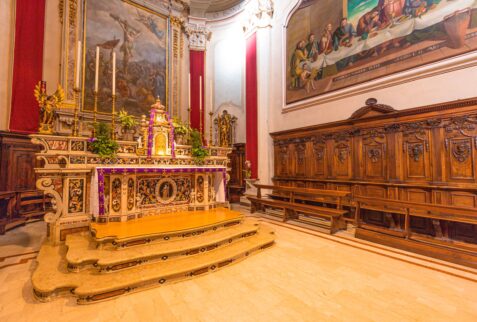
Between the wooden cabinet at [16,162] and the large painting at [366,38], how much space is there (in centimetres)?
870

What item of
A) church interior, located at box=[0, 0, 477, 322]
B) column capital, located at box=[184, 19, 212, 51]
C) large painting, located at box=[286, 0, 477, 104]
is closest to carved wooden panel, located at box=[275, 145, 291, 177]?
church interior, located at box=[0, 0, 477, 322]

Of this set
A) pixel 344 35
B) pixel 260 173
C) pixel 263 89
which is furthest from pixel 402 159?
pixel 263 89

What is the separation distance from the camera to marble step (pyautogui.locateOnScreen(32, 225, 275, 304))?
2543mm

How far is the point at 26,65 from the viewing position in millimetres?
6730

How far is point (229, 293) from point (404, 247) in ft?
11.5

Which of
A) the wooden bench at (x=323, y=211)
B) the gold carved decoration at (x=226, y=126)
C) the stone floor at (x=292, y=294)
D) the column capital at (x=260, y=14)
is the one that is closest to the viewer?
the stone floor at (x=292, y=294)

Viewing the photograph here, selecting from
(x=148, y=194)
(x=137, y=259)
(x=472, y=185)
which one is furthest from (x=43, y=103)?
(x=472, y=185)

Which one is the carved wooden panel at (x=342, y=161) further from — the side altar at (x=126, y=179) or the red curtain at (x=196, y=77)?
the red curtain at (x=196, y=77)

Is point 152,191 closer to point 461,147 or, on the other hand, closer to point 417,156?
point 417,156

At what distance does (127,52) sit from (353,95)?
8904 millimetres

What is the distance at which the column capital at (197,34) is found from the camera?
11.3 meters

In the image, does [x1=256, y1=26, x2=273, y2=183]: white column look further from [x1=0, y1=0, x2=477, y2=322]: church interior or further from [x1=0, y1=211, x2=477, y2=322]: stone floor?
[x1=0, y1=211, x2=477, y2=322]: stone floor

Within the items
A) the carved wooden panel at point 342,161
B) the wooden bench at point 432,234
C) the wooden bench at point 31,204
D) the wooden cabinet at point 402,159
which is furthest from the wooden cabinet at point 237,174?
the wooden bench at point 31,204

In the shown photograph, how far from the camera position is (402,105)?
18.1 feet
